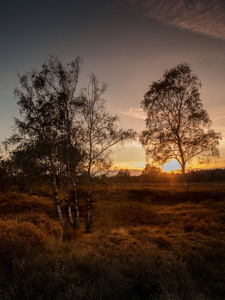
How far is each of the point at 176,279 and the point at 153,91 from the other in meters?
17.9

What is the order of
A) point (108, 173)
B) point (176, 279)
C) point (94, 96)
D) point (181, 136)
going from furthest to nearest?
1. point (181, 136)
2. point (94, 96)
3. point (108, 173)
4. point (176, 279)

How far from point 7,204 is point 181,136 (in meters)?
19.9

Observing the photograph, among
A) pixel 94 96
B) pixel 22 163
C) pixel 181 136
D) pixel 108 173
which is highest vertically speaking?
pixel 94 96

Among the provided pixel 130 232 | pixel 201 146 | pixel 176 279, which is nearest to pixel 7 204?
pixel 130 232

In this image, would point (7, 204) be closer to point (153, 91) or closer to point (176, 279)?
point (176, 279)

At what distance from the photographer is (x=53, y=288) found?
11.9 feet

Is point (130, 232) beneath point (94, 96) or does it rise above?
beneath

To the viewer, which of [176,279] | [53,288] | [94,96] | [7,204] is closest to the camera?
[53,288]

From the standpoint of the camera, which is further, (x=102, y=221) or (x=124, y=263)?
(x=102, y=221)

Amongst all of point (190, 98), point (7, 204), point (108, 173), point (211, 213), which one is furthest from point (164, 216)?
point (7, 204)

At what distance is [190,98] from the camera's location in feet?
56.7

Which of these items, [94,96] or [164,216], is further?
[94,96]

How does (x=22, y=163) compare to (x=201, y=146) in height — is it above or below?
below

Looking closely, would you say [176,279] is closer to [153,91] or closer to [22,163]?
[22,163]
